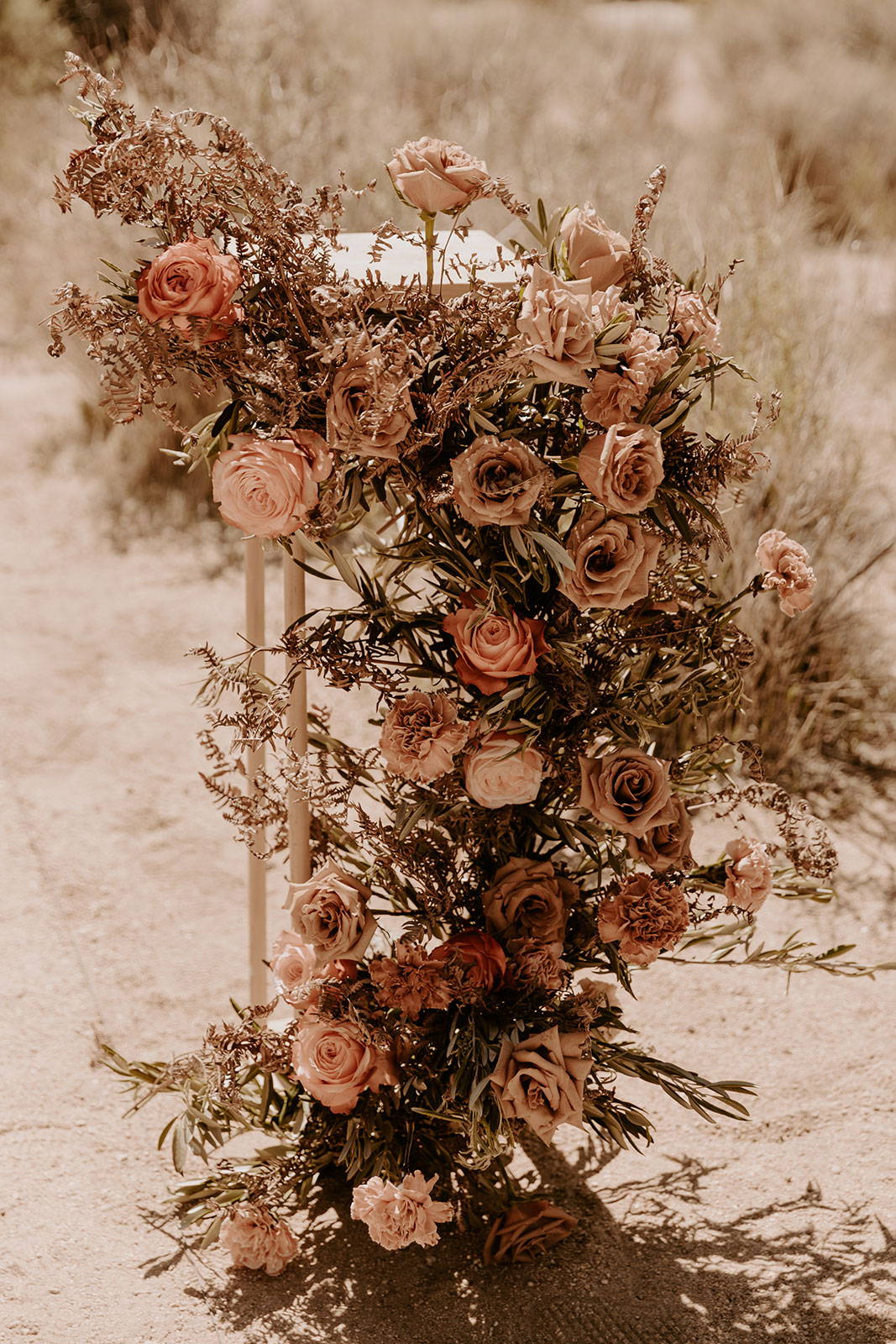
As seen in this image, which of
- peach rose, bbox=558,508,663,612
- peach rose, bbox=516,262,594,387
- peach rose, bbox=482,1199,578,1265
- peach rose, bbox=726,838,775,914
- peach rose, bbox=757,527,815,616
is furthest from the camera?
peach rose, bbox=482,1199,578,1265

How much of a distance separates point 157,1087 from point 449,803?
597 millimetres

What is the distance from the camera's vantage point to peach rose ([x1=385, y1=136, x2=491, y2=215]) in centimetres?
140

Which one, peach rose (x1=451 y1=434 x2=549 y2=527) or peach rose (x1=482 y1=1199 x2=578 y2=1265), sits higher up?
peach rose (x1=451 y1=434 x2=549 y2=527)

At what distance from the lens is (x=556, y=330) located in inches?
52.4

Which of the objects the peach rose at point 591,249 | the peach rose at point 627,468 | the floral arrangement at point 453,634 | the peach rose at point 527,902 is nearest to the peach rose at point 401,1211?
the floral arrangement at point 453,634

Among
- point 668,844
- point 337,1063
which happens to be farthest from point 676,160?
point 337,1063

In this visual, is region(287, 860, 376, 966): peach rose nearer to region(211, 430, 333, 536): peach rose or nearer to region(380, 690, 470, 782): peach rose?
region(380, 690, 470, 782): peach rose

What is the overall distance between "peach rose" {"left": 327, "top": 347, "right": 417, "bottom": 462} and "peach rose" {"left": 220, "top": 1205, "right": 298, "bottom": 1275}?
1019 mm

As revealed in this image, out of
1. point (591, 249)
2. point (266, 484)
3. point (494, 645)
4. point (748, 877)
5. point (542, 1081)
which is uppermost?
point (591, 249)

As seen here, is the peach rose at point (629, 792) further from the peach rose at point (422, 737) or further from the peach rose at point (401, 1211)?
the peach rose at point (401, 1211)

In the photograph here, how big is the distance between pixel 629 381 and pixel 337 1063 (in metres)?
0.90

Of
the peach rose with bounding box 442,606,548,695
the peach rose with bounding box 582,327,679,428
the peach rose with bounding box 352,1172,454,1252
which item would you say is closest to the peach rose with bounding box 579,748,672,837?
the peach rose with bounding box 442,606,548,695

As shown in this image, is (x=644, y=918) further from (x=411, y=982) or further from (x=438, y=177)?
A: (x=438, y=177)

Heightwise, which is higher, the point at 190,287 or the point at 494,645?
the point at 190,287
